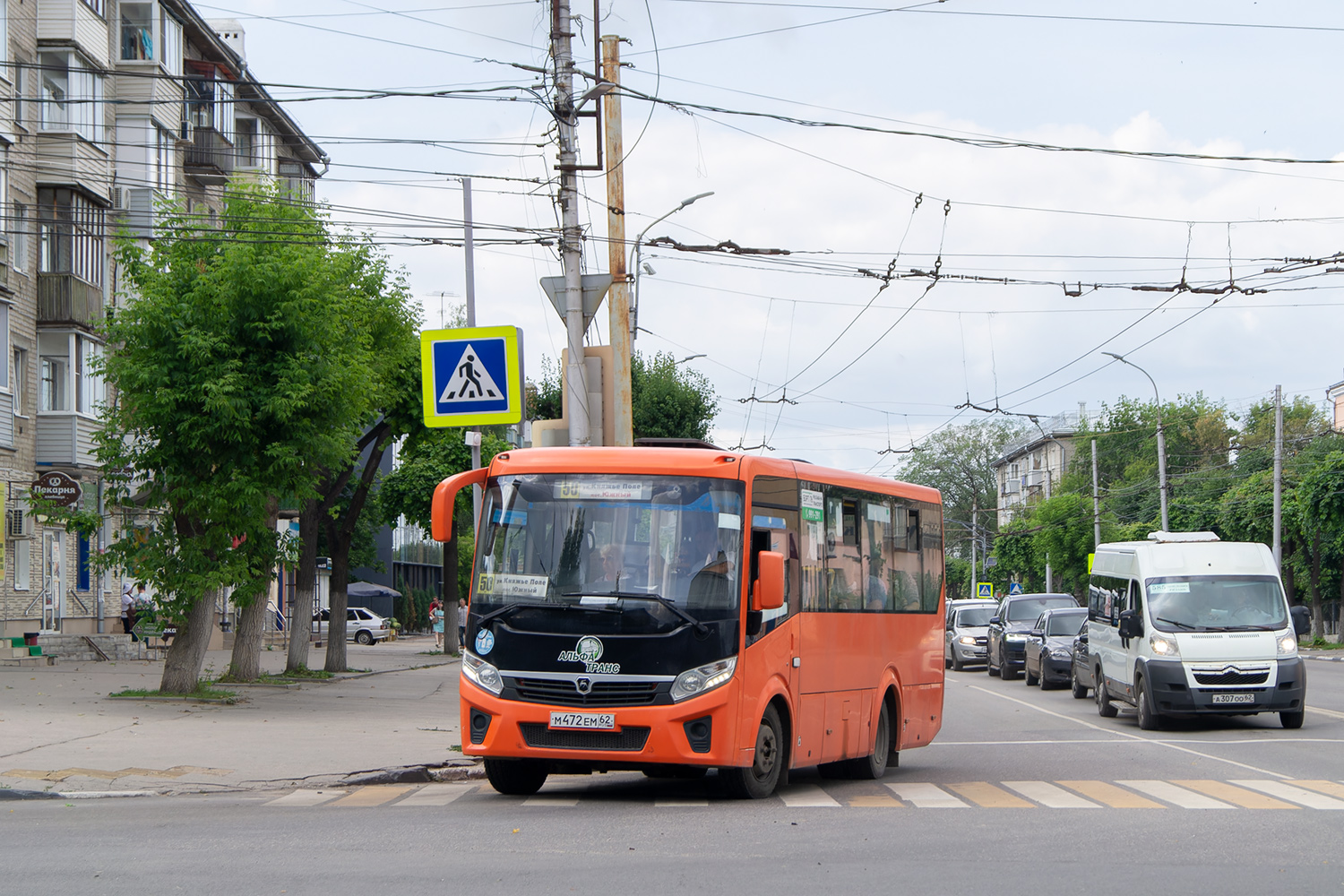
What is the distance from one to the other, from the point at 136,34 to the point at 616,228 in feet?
90.9

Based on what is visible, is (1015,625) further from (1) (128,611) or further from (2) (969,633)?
(1) (128,611)

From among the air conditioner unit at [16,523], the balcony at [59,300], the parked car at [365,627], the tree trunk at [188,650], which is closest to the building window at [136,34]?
the balcony at [59,300]

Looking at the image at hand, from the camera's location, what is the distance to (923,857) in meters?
8.63

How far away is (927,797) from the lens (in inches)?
485

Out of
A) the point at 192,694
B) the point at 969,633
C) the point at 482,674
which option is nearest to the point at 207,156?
the point at 969,633

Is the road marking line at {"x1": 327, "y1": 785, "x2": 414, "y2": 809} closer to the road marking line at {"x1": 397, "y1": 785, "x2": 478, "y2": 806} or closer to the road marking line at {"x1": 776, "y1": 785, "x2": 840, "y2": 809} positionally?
the road marking line at {"x1": 397, "y1": 785, "x2": 478, "y2": 806}

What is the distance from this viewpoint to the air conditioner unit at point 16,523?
33.7 m

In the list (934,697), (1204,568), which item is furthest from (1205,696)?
(934,697)

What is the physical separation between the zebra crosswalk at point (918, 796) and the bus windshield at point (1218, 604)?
6.46 metres

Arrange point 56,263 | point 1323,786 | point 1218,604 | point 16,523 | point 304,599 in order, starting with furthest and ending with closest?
1. point 56,263
2. point 16,523
3. point 304,599
4. point 1218,604
5. point 1323,786

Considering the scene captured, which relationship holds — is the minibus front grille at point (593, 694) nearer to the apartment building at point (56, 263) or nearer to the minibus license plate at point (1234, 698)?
the minibus license plate at point (1234, 698)

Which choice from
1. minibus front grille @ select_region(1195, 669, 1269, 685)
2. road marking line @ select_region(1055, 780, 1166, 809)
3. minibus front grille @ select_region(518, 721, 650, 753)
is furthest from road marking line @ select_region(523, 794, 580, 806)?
minibus front grille @ select_region(1195, 669, 1269, 685)

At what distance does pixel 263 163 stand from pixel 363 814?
45.9 metres

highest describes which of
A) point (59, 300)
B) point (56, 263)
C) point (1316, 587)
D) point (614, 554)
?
point (56, 263)
